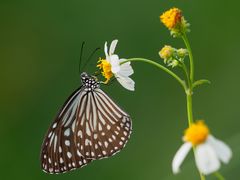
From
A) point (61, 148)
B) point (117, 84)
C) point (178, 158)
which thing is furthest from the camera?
point (117, 84)

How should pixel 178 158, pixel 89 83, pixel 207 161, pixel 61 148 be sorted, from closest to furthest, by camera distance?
pixel 207 161
pixel 178 158
pixel 61 148
pixel 89 83

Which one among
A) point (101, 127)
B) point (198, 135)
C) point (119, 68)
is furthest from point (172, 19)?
point (101, 127)

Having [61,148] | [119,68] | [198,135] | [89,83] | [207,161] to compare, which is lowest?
[207,161]

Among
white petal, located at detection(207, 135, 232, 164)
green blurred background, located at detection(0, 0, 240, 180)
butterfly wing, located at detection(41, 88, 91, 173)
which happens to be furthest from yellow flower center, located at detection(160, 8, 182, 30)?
green blurred background, located at detection(0, 0, 240, 180)

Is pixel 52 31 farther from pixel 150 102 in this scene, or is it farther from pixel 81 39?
pixel 150 102

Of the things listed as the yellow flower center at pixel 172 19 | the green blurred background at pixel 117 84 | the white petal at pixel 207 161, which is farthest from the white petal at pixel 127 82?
the green blurred background at pixel 117 84

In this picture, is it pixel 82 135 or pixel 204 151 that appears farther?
pixel 82 135

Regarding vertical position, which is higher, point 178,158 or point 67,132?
point 67,132

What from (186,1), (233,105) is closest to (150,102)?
(233,105)

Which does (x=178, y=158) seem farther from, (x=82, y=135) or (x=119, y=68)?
(x=82, y=135)
